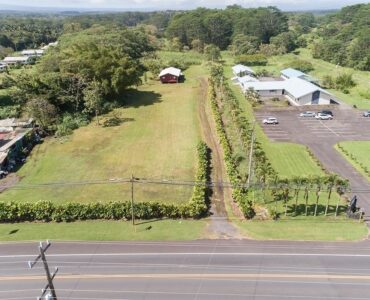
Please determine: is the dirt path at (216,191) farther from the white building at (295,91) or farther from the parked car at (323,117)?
the parked car at (323,117)

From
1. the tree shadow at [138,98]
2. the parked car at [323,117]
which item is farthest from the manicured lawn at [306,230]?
the tree shadow at [138,98]

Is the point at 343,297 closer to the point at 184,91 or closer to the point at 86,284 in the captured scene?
the point at 86,284

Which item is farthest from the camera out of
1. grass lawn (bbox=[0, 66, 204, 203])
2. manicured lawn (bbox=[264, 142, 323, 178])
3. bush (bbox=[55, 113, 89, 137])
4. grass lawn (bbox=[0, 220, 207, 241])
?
bush (bbox=[55, 113, 89, 137])

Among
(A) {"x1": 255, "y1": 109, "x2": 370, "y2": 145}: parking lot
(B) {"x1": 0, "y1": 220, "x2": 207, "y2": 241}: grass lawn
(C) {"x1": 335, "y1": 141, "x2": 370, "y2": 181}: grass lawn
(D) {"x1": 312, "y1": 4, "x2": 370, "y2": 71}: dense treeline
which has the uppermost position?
(D) {"x1": 312, "y1": 4, "x2": 370, "y2": 71}: dense treeline

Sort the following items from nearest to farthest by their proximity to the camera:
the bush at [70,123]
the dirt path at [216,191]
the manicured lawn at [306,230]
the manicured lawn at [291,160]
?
the manicured lawn at [306,230], the dirt path at [216,191], the manicured lawn at [291,160], the bush at [70,123]

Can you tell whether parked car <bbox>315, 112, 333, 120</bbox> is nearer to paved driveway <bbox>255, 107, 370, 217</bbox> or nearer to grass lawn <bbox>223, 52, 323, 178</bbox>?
paved driveway <bbox>255, 107, 370, 217</bbox>

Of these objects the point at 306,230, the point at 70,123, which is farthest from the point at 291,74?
the point at 306,230

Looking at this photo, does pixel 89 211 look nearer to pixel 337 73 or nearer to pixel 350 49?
pixel 337 73

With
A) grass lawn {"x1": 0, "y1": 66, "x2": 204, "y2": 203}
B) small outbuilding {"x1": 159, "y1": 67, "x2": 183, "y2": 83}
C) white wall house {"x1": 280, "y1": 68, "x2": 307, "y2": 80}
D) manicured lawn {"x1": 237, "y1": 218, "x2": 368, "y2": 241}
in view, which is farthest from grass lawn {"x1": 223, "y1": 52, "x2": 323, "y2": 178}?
white wall house {"x1": 280, "y1": 68, "x2": 307, "y2": 80}
